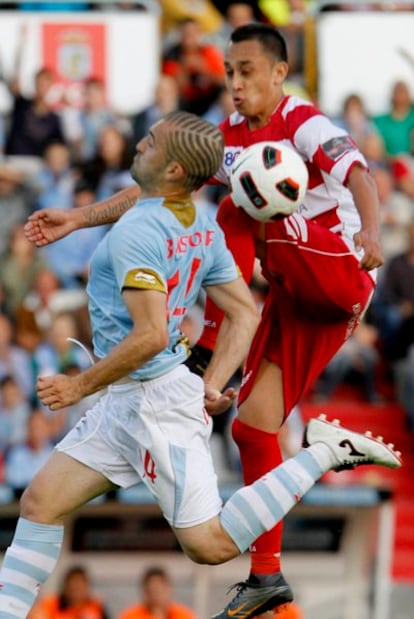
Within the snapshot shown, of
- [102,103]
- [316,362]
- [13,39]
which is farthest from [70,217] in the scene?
[13,39]

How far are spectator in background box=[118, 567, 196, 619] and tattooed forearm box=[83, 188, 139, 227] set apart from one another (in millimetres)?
5957

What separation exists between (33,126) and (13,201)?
1.01 metres

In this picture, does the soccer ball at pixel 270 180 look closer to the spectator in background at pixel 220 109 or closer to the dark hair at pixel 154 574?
the dark hair at pixel 154 574

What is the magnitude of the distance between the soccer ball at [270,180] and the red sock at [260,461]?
1239mm

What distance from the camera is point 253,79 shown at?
884 centimetres

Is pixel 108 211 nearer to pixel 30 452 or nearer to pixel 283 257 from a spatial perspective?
pixel 283 257

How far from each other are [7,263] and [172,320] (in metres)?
8.28

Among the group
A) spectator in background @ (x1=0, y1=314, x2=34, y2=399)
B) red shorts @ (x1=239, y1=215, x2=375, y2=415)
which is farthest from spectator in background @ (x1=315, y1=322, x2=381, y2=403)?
red shorts @ (x1=239, y1=215, x2=375, y2=415)

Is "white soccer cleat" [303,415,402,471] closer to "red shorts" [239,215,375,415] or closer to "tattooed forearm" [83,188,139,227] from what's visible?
"red shorts" [239,215,375,415]

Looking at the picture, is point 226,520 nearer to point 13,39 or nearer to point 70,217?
point 70,217

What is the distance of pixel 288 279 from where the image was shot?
887 centimetres

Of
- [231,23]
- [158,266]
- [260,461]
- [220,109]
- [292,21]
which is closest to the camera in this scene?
[158,266]

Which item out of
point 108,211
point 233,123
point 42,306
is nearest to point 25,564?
point 108,211

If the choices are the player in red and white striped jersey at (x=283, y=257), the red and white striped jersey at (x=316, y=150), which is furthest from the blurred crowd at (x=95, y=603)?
the red and white striped jersey at (x=316, y=150)
